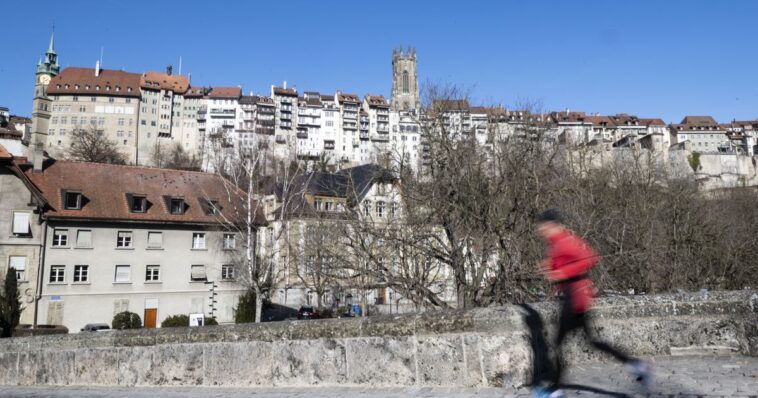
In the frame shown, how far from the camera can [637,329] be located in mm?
6555

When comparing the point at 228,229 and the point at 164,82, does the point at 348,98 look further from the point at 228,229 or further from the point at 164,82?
the point at 228,229

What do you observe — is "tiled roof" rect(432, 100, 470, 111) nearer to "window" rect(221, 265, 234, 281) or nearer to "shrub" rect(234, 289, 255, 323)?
"shrub" rect(234, 289, 255, 323)

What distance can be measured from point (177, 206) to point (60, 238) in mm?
7663

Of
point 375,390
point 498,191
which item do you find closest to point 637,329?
point 375,390

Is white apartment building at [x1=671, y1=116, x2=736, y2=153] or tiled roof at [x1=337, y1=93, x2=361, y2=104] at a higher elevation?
tiled roof at [x1=337, y1=93, x2=361, y2=104]

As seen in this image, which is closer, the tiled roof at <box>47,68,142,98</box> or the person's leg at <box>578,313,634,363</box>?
the person's leg at <box>578,313,634,363</box>

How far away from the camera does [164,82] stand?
146250 mm

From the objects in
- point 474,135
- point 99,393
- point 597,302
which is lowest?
point 99,393

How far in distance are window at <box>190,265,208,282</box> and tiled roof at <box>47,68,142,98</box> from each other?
4353 inches

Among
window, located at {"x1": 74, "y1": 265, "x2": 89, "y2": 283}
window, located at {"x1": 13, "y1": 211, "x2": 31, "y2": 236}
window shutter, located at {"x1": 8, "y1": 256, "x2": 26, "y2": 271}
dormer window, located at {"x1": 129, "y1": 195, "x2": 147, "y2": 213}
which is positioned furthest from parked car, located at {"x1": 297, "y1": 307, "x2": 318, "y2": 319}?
window, located at {"x1": 13, "y1": 211, "x2": 31, "y2": 236}

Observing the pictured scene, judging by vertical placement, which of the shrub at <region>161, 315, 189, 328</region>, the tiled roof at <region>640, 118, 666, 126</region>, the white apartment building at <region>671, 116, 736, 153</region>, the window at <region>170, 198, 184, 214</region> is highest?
the tiled roof at <region>640, 118, 666, 126</region>

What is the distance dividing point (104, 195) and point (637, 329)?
129 feet

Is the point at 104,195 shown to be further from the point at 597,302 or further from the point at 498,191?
the point at 597,302

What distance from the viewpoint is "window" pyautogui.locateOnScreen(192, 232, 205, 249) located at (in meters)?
40.5
